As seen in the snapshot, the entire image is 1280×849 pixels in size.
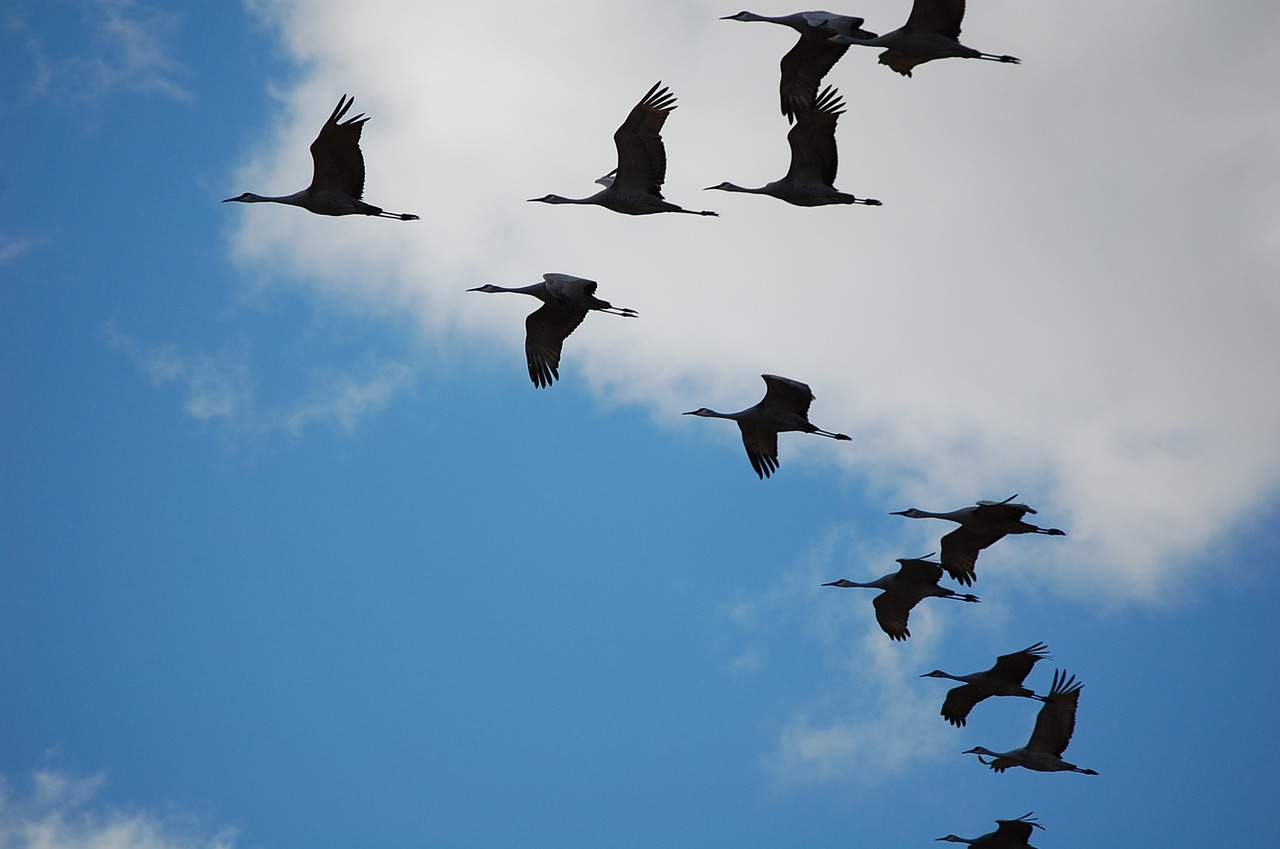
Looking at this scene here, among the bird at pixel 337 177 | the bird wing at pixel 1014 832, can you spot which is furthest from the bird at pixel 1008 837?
the bird at pixel 337 177

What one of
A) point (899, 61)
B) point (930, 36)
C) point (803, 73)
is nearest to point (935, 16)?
point (930, 36)

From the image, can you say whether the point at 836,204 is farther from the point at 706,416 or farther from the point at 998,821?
the point at 998,821

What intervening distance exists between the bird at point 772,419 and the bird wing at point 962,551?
2239 mm

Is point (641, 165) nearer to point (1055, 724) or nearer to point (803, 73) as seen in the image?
point (803, 73)

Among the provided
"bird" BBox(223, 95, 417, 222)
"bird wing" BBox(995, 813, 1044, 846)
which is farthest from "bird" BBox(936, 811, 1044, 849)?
"bird" BBox(223, 95, 417, 222)

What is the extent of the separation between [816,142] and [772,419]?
3756 mm

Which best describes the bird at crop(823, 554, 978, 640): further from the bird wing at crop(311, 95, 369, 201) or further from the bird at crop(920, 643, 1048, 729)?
the bird wing at crop(311, 95, 369, 201)

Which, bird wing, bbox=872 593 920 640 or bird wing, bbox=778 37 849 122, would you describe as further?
bird wing, bbox=872 593 920 640

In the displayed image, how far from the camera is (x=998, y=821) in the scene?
71.1 ft

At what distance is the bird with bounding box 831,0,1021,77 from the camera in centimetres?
2031

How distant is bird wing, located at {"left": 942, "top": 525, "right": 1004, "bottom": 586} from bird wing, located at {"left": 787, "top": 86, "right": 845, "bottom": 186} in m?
5.22

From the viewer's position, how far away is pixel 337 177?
21.8 meters

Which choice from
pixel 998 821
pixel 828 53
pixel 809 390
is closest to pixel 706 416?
pixel 809 390

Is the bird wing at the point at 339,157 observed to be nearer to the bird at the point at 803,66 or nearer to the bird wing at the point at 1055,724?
the bird at the point at 803,66
